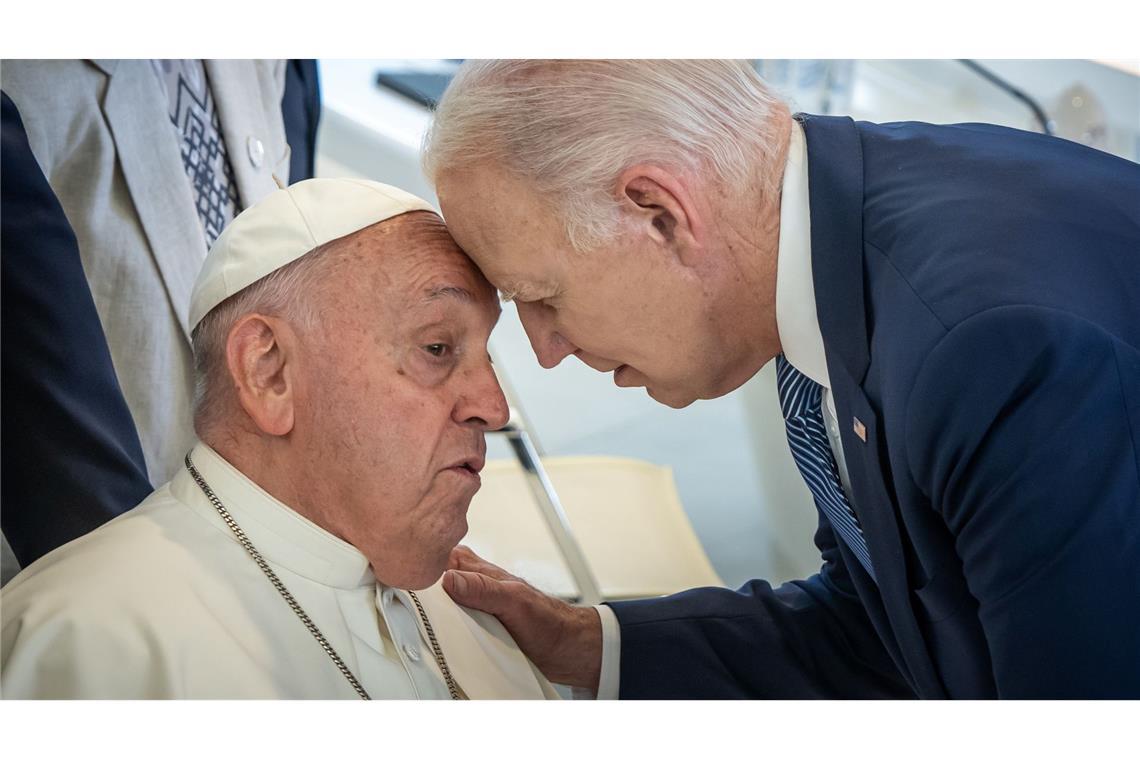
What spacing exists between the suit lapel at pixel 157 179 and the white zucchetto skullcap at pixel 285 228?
0.31 metres

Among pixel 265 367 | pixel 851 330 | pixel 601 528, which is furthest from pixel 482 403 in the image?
pixel 601 528

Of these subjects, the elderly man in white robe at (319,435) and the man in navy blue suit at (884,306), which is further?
the elderly man in white robe at (319,435)

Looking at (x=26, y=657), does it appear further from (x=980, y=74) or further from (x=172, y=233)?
(x=980, y=74)

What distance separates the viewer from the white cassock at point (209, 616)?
149 cm

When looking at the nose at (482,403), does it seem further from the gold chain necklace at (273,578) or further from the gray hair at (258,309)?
the gold chain necklace at (273,578)

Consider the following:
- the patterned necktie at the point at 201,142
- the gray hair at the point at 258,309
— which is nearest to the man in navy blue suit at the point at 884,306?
the gray hair at the point at 258,309

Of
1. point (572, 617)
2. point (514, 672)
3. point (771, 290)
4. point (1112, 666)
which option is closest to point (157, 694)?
point (514, 672)

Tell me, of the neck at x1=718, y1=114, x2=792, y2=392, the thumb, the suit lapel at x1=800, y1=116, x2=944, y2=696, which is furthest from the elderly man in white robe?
the suit lapel at x1=800, y1=116, x2=944, y2=696

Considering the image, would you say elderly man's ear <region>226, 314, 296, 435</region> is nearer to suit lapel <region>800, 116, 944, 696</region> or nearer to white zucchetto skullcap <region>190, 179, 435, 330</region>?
white zucchetto skullcap <region>190, 179, 435, 330</region>

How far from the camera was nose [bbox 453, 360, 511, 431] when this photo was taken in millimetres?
1702

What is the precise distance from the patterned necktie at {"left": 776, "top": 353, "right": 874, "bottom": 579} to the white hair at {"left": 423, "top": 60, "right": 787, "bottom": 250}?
0.42 meters

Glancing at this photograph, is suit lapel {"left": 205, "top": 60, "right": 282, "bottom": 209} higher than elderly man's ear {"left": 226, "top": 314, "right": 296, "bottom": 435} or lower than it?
higher

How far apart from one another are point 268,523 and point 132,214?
65 centimetres
